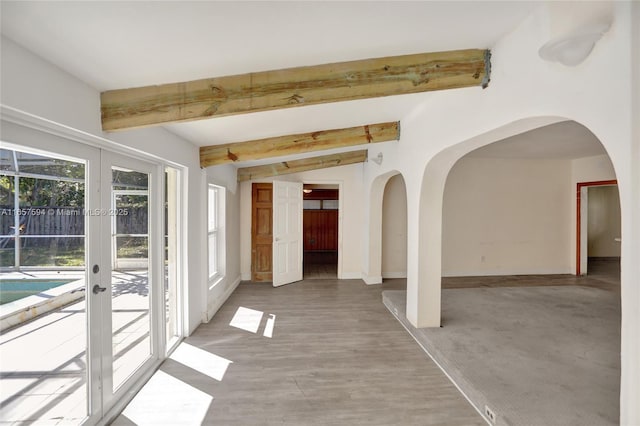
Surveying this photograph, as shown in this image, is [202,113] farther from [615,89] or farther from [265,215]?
[265,215]

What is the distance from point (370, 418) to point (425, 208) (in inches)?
83.4

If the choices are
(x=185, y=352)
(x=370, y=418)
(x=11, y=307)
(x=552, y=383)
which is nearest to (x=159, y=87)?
(x=11, y=307)

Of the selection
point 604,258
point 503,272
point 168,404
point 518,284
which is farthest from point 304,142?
point 604,258

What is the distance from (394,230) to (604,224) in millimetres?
6708

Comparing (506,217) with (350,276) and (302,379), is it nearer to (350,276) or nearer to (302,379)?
(350,276)

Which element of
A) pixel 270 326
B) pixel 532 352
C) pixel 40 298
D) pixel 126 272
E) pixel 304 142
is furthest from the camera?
pixel 304 142

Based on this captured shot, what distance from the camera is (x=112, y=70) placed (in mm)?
1680

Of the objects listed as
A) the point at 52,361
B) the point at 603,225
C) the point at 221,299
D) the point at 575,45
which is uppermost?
the point at 575,45

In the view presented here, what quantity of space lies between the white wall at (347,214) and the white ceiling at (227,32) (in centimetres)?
432

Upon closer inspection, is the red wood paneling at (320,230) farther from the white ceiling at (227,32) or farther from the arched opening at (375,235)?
the white ceiling at (227,32)

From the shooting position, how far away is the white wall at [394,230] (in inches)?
249

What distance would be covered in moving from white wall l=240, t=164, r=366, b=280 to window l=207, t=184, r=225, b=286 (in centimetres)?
126

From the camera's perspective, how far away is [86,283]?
6.30ft

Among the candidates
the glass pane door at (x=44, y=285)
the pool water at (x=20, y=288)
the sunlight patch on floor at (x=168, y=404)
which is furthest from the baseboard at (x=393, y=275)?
the pool water at (x=20, y=288)
